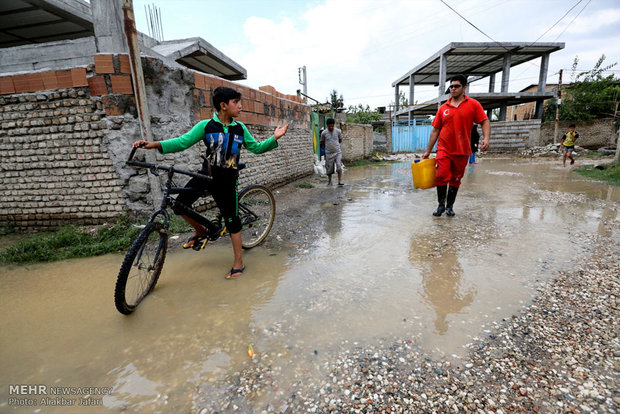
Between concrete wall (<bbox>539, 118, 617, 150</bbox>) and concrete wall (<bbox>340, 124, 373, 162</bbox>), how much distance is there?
12204mm

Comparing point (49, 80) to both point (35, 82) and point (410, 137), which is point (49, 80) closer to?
point (35, 82)

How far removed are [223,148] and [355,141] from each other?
1240cm

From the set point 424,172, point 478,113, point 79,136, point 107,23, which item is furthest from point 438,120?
point 79,136

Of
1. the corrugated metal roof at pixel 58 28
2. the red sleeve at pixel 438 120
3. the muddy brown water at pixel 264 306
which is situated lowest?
the muddy brown water at pixel 264 306

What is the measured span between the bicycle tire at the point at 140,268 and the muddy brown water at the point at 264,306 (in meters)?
0.12

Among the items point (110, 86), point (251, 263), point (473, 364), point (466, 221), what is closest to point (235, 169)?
point (251, 263)

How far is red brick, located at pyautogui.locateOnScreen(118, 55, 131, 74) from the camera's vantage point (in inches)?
149

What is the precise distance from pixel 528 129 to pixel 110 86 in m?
22.6

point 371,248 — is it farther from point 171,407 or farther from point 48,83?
point 48,83

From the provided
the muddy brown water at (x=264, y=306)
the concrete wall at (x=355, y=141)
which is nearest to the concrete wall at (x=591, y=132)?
the concrete wall at (x=355, y=141)

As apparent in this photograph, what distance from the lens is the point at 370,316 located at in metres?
2.02

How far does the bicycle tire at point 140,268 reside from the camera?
2006mm

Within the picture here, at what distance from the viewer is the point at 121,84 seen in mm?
3830

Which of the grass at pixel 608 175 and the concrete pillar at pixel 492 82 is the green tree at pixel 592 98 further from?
the grass at pixel 608 175
